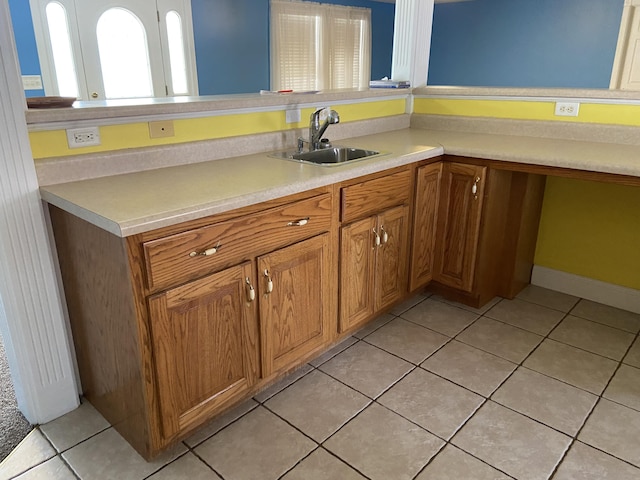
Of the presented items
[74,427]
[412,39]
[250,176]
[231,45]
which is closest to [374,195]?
[250,176]

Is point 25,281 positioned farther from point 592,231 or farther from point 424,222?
point 592,231

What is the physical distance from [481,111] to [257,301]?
1.89 metres

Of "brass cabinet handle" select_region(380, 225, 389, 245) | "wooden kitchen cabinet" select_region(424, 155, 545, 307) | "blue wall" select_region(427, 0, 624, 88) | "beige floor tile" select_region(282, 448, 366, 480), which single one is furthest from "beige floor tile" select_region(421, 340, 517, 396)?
"blue wall" select_region(427, 0, 624, 88)

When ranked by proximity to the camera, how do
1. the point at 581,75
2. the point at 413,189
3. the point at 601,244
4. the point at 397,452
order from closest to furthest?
the point at 397,452 → the point at 413,189 → the point at 601,244 → the point at 581,75

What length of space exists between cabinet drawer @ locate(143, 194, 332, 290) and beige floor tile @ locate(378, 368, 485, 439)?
0.74 m

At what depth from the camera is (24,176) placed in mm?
1560

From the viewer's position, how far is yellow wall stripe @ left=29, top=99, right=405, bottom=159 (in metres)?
1.65

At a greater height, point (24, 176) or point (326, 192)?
point (24, 176)

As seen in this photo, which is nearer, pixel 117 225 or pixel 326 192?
pixel 117 225

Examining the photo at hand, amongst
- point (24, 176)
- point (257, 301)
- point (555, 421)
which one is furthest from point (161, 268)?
point (555, 421)

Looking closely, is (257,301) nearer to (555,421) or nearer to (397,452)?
(397,452)

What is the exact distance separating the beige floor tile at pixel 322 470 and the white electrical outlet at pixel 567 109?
211cm

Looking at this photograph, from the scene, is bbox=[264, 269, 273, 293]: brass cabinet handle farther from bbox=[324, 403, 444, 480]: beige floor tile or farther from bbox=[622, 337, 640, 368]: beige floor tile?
bbox=[622, 337, 640, 368]: beige floor tile

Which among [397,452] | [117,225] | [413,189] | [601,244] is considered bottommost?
[397,452]
